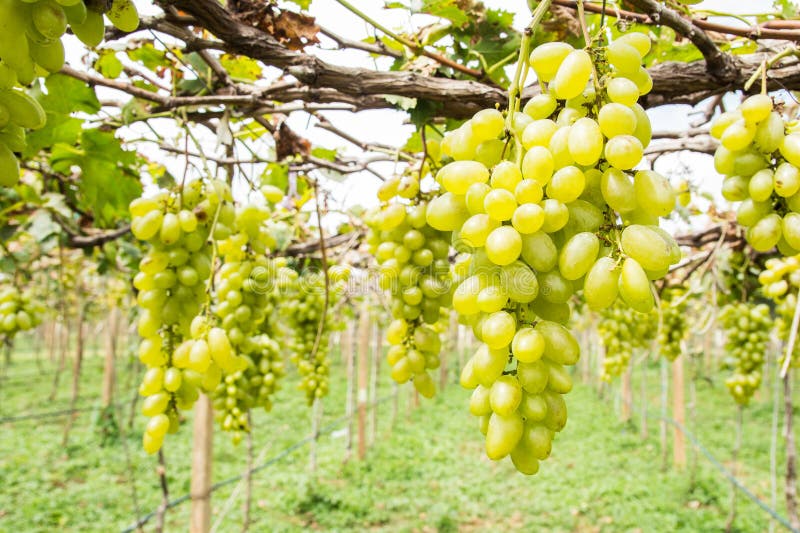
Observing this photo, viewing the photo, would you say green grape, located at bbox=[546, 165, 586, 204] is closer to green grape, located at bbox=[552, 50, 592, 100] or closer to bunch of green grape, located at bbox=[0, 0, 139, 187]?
green grape, located at bbox=[552, 50, 592, 100]

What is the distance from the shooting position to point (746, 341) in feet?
9.03

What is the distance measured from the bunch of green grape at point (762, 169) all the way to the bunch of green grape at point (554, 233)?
0.19m

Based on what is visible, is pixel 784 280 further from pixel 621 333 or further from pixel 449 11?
pixel 449 11

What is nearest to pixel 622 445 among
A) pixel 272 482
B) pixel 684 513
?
pixel 684 513

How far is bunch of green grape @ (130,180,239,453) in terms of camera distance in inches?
43.9

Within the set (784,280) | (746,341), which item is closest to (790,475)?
(746,341)

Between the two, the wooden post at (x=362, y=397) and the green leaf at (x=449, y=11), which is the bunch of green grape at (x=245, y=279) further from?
the wooden post at (x=362, y=397)

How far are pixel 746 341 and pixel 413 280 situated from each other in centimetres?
244

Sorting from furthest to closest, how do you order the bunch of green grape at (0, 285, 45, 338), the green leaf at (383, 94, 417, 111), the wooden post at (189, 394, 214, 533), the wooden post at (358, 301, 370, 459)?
the wooden post at (358, 301, 370, 459) < the wooden post at (189, 394, 214, 533) < the bunch of green grape at (0, 285, 45, 338) < the green leaf at (383, 94, 417, 111)

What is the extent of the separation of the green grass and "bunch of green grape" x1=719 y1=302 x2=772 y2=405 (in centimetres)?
309

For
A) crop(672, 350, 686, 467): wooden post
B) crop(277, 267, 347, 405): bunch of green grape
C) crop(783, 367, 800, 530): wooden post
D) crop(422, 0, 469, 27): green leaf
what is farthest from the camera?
crop(672, 350, 686, 467): wooden post

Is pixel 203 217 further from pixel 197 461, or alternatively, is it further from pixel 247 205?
pixel 197 461

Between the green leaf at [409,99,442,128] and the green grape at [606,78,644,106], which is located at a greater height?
the green leaf at [409,99,442,128]

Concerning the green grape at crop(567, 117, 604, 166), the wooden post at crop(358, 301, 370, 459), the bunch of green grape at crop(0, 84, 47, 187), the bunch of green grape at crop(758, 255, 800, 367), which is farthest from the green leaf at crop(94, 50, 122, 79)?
the wooden post at crop(358, 301, 370, 459)
